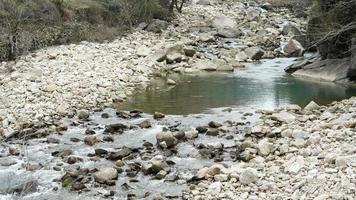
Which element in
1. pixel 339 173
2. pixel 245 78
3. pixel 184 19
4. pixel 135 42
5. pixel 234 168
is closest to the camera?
pixel 339 173

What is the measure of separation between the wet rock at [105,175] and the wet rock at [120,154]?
1069 mm

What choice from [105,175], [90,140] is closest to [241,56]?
[90,140]

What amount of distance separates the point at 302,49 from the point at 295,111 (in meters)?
12.6

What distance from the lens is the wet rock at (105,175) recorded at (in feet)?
33.6

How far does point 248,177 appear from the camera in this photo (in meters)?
9.62

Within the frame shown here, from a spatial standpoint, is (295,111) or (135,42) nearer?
(295,111)

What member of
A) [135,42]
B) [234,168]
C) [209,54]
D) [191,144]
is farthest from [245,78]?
[234,168]

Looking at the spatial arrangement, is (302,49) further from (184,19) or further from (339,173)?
(339,173)

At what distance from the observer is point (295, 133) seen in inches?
479

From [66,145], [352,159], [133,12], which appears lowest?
[66,145]

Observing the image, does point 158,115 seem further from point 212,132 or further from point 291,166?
point 291,166

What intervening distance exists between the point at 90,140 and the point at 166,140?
1.97 metres

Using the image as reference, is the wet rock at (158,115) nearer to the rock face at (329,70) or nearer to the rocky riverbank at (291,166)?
the rocky riverbank at (291,166)

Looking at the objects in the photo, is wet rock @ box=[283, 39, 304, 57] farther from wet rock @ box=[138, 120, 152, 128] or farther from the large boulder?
wet rock @ box=[138, 120, 152, 128]
